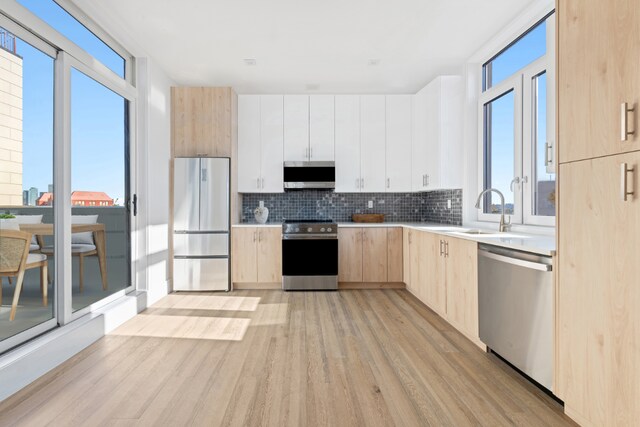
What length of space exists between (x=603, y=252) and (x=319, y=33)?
2.79 meters

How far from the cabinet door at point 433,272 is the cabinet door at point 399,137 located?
131 centimetres

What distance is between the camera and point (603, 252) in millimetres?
1588

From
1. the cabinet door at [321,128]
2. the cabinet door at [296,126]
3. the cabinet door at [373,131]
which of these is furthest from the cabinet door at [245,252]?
the cabinet door at [373,131]

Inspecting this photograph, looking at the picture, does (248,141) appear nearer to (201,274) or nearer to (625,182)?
(201,274)

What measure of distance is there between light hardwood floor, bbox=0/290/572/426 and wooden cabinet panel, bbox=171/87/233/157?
2115mm

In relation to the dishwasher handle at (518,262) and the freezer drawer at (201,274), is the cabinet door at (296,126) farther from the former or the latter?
the dishwasher handle at (518,262)

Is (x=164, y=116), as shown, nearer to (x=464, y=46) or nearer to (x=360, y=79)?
(x=360, y=79)

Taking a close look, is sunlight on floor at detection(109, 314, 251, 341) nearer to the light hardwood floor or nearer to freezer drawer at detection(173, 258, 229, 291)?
the light hardwood floor

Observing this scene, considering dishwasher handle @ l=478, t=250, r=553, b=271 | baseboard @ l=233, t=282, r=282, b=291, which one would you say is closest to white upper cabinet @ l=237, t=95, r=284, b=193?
baseboard @ l=233, t=282, r=282, b=291

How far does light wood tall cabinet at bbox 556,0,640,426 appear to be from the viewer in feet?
4.75

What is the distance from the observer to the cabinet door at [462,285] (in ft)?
9.17

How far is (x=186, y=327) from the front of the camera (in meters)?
3.29

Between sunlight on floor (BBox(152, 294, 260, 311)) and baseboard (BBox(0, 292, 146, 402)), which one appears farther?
sunlight on floor (BBox(152, 294, 260, 311))

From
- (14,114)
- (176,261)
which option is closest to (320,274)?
(176,261)
